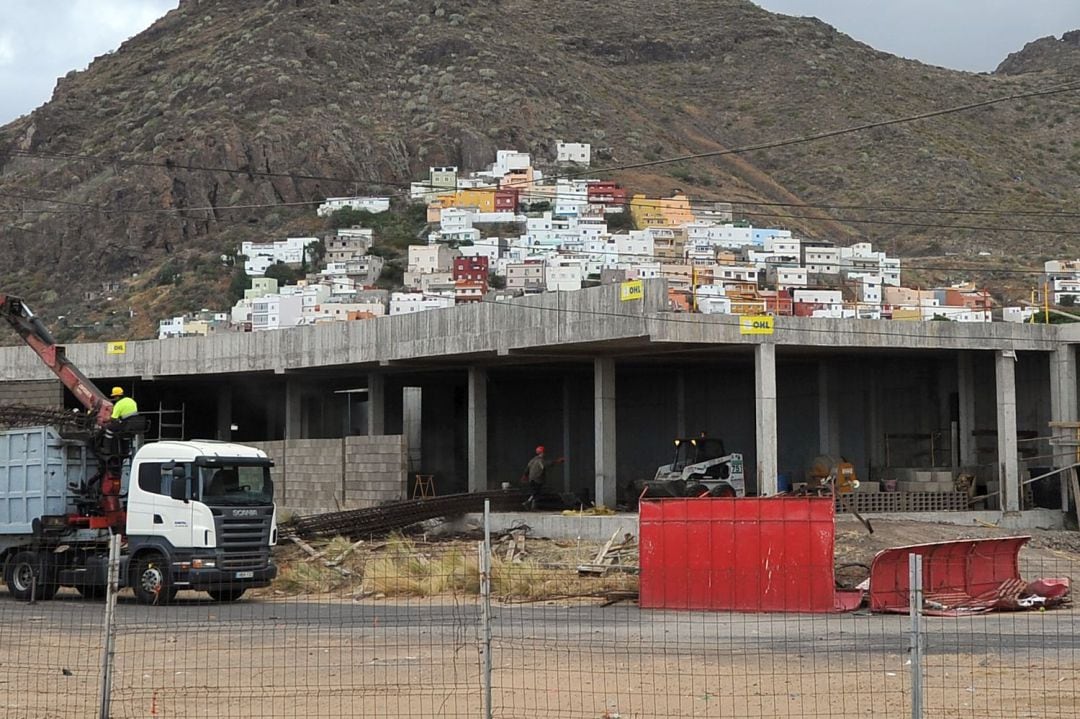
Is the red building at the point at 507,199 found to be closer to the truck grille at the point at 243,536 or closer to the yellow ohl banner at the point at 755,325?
the yellow ohl banner at the point at 755,325

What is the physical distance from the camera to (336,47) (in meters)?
182

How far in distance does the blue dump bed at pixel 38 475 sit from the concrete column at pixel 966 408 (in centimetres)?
2396

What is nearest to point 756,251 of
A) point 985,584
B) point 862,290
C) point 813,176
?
point 813,176

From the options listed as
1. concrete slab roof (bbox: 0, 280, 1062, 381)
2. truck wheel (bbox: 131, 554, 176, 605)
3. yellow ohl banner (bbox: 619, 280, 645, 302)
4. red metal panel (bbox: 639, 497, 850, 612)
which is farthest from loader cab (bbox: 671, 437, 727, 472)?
truck wheel (bbox: 131, 554, 176, 605)

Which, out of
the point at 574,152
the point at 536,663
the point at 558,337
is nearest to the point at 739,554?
the point at 536,663

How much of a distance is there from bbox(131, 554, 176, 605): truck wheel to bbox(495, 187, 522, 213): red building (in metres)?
163

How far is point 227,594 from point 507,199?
17050cm

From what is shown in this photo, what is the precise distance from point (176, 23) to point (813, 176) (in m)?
90.0

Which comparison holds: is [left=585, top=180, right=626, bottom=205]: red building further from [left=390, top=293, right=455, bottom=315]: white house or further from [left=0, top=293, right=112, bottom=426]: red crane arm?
[left=0, top=293, right=112, bottom=426]: red crane arm

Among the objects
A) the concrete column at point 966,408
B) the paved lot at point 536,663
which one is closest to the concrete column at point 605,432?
the concrete column at point 966,408

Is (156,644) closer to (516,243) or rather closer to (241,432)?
(241,432)

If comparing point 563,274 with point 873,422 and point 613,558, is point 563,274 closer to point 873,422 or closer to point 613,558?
point 873,422

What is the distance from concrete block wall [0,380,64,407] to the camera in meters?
44.4

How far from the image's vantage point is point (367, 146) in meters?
171
